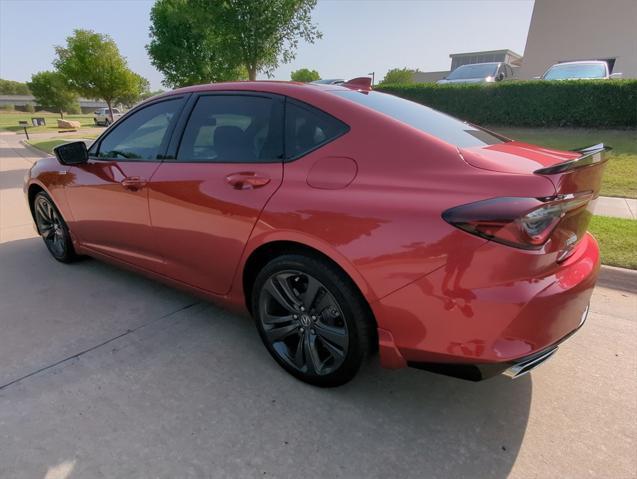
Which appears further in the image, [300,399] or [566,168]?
[300,399]

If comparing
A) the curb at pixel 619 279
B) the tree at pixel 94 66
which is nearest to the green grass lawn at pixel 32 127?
the tree at pixel 94 66

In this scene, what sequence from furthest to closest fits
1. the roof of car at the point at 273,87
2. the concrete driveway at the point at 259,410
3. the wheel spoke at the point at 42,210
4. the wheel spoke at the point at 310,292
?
the wheel spoke at the point at 42,210 < the roof of car at the point at 273,87 < the wheel spoke at the point at 310,292 < the concrete driveway at the point at 259,410

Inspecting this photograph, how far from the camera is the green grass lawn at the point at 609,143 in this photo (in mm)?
6617

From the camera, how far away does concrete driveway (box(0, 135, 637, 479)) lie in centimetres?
184

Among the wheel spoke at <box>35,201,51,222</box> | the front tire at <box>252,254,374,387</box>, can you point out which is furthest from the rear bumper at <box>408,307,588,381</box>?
the wheel spoke at <box>35,201,51,222</box>

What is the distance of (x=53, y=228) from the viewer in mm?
4133

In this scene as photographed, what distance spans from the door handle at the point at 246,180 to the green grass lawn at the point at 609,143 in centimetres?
613

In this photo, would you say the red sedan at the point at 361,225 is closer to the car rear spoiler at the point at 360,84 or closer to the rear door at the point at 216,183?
the rear door at the point at 216,183

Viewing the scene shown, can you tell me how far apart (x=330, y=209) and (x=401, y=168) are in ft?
1.25

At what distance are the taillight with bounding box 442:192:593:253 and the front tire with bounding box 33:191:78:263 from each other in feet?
12.2

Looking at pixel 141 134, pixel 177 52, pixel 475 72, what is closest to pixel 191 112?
pixel 141 134

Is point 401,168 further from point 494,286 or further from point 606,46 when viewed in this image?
point 606,46

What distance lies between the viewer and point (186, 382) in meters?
2.37

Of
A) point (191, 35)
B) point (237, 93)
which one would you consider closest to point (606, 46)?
point (191, 35)
